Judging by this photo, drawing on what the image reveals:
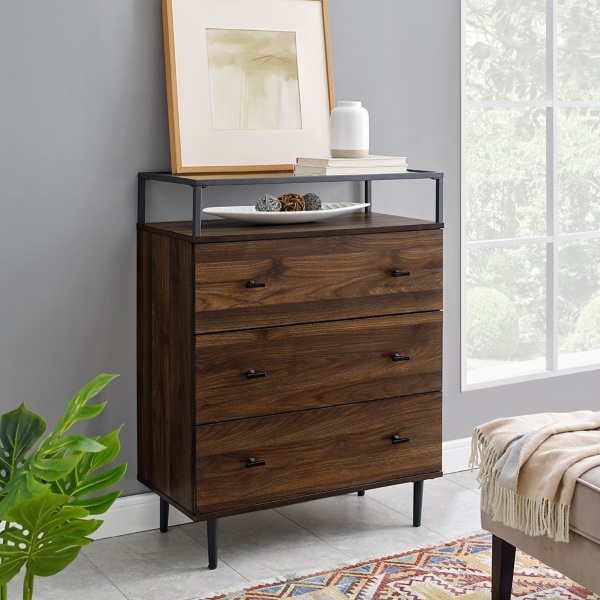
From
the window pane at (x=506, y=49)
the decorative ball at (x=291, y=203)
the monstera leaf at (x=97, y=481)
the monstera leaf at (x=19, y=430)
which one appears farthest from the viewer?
the window pane at (x=506, y=49)

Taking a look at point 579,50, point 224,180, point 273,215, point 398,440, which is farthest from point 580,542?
point 579,50

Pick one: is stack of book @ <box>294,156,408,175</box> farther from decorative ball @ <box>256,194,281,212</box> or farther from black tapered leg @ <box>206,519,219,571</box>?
black tapered leg @ <box>206,519,219,571</box>

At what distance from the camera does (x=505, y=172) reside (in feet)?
11.5

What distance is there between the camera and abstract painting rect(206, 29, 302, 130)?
284 cm

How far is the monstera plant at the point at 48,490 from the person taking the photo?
5.26 ft

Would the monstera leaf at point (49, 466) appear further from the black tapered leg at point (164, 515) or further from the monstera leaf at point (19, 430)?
the black tapered leg at point (164, 515)

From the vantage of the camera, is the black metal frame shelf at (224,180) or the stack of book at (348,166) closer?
the black metal frame shelf at (224,180)

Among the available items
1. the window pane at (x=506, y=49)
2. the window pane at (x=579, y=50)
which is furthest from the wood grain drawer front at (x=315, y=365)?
the window pane at (x=579, y=50)

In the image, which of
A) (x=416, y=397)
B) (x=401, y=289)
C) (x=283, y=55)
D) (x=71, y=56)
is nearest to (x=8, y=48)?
(x=71, y=56)

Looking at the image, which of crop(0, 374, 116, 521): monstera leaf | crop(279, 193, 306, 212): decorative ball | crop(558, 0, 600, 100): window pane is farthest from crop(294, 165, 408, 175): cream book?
crop(0, 374, 116, 521): monstera leaf

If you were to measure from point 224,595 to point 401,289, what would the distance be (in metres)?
1.02

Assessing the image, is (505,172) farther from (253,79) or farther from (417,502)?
(417,502)

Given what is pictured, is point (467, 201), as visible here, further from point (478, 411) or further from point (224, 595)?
point (224, 595)

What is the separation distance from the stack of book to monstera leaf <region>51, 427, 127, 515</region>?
1.16 meters
